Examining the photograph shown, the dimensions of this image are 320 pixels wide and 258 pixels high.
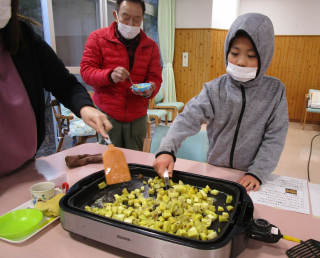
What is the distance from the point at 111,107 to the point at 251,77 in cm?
116

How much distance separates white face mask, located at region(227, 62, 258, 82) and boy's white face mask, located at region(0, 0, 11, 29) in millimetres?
1006

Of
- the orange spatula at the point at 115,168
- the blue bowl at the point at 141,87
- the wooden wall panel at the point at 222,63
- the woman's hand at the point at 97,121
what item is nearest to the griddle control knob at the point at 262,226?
the orange spatula at the point at 115,168

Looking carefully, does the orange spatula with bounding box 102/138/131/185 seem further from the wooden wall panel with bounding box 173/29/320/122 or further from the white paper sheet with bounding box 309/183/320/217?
the wooden wall panel with bounding box 173/29/320/122

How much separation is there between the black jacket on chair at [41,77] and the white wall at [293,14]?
19.5ft

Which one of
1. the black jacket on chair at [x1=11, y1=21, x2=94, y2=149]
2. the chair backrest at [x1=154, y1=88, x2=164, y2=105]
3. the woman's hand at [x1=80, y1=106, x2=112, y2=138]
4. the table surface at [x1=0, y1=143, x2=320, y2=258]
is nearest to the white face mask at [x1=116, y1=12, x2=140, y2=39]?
the black jacket on chair at [x1=11, y1=21, x2=94, y2=149]

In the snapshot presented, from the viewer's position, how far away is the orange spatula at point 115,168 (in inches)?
39.1

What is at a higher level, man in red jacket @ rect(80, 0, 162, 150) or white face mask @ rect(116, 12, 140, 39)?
white face mask @ rect(116, 12, 140, 39)

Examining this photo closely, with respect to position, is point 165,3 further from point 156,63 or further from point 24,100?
point 24,100

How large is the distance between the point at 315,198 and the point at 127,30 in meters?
1.67

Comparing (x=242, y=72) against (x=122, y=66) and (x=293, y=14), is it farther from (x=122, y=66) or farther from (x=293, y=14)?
(x=293, y=14)

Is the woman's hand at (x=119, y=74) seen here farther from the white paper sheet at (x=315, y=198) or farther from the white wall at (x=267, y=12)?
the white wall at (x=267, y=12)

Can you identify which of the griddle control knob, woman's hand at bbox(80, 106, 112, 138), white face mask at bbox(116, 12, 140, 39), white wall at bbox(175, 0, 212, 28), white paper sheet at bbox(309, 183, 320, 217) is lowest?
white paper sheet at bbox(309, 183, 320, 217)

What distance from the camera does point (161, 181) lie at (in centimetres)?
105

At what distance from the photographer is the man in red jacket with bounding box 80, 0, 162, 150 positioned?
1895 millimetres
